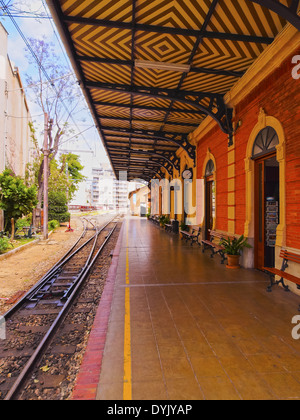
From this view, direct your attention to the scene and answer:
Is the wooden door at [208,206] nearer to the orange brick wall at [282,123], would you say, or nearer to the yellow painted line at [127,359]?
the orange brick wall at [282,123]

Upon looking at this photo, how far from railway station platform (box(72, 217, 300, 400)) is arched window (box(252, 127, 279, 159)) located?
3433mm

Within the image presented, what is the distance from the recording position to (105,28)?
5199mm

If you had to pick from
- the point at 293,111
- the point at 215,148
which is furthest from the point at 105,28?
the point at 215,148

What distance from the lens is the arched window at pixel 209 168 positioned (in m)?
10.3

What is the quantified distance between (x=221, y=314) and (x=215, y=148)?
7351 millimetres

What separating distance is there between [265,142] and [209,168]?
4.38 meters

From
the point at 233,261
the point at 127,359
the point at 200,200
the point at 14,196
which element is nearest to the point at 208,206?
the point at 200,200

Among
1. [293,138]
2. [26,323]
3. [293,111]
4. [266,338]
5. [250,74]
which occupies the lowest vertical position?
[26,323]

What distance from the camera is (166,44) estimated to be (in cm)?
563

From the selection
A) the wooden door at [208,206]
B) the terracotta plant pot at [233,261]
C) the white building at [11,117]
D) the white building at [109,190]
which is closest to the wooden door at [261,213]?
the terracotta plant pot at [233,261]

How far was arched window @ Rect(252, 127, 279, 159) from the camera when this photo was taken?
5944 millimetres

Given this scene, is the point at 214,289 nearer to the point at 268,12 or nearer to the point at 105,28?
the point at 268,12

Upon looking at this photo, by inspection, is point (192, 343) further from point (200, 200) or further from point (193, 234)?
point (193, 234)
